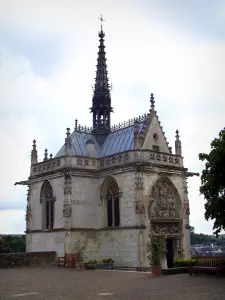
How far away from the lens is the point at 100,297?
687 inches

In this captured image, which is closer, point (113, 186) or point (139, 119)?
point (113, 186)

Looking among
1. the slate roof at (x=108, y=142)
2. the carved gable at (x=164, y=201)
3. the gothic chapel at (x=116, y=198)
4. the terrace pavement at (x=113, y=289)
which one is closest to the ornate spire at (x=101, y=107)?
the slate roof at (x=108, y=142)

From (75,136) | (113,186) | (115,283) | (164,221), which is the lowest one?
(115,283)

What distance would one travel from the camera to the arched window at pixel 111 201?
3784 centimetres

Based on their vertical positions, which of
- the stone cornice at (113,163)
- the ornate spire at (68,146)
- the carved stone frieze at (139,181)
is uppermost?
the ornate spire at (68,146)

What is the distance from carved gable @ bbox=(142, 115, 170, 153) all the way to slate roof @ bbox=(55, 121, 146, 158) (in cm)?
112

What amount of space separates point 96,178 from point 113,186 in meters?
1.89

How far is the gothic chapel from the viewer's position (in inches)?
1423

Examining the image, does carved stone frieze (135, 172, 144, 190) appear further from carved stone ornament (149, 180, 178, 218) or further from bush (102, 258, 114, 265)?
bush (102, 258, 114, 265)

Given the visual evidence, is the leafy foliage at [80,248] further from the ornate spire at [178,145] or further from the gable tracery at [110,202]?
the ornate spire at [178,145]

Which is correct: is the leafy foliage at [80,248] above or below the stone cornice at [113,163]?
below

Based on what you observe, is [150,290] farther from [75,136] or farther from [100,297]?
[75,136]

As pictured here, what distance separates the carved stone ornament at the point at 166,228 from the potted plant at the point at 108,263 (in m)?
4.09

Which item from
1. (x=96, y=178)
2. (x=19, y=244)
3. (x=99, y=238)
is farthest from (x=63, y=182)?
(x=19, y=244)
